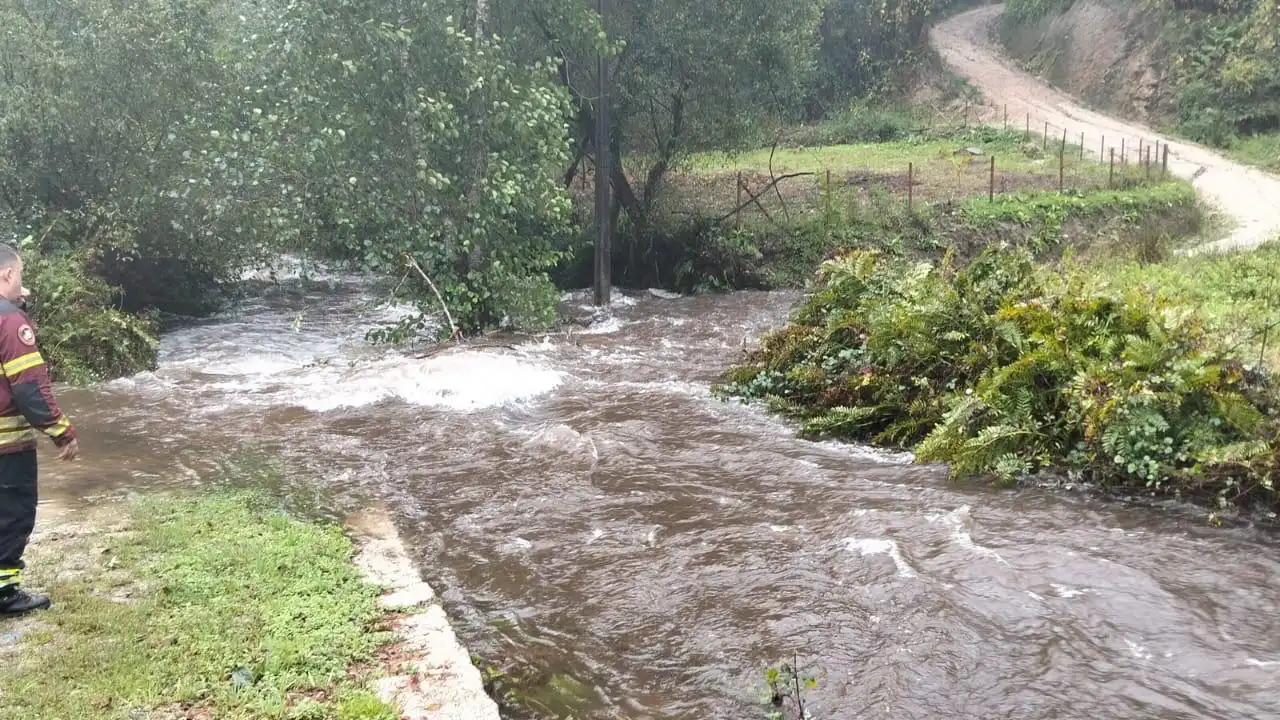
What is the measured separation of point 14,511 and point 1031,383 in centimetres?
851

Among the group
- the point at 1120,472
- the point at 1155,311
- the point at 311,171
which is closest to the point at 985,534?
the point at 1120,472

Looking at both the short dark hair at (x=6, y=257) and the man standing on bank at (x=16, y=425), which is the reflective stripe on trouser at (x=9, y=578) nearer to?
the man standing on bank at (x=16, y=425)

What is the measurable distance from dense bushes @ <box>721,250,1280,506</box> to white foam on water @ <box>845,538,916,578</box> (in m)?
1.93

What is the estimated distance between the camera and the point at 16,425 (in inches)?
216

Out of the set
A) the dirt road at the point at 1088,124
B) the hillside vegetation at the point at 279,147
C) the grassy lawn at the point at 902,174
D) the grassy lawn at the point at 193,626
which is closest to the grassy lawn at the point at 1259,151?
the dirt road at the point at 1088,124

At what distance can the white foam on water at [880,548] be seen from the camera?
22.7ft

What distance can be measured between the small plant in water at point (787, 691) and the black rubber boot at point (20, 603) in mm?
4213

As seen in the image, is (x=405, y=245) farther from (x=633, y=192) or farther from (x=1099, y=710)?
(x=1099, y=710)

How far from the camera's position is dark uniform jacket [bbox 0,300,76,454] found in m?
5.41

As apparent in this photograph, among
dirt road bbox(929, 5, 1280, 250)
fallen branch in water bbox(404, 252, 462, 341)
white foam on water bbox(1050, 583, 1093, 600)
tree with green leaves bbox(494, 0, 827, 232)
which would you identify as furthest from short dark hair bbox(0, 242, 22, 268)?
dirt road bbox(929, 5, 1280, 250)

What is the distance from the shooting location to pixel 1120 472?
27.1 ft

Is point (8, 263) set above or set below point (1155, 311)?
above

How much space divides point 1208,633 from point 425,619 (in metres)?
4.91

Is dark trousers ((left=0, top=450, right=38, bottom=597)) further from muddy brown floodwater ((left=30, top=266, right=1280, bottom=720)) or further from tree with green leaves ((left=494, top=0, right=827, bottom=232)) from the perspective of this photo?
tree with green leaves ((left=494, top=0, right=827, bottom=232))
